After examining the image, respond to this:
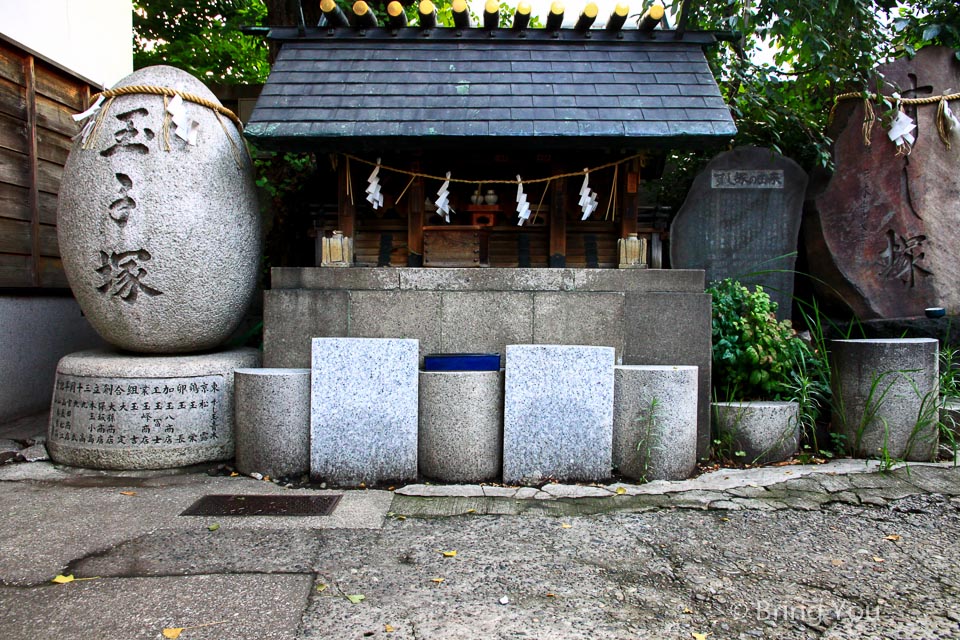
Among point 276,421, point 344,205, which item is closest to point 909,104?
point 344,205

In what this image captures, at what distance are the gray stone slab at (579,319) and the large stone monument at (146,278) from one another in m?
2.64

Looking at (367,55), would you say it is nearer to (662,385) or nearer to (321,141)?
(321,141)

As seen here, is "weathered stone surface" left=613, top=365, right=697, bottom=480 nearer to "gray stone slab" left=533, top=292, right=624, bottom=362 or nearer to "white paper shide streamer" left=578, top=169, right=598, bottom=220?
"gray stone slab" left=533, top=292, right=624, bottom=362

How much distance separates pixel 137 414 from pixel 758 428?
5.01 m

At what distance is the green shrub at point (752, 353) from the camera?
5.13 meters

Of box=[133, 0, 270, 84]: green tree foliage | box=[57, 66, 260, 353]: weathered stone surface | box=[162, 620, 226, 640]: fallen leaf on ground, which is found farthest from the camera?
box=[133, 0, 270, 84]: green tree foliage

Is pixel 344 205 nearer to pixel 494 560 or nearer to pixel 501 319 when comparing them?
pixel 501 319

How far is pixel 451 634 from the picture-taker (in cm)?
250

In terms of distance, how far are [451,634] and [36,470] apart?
3.98m

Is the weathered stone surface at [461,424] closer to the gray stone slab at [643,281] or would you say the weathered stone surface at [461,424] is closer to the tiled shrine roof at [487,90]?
the gray stone slab at [643,281]

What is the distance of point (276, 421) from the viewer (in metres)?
4.43

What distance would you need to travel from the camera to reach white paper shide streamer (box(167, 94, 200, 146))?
16.0 feet

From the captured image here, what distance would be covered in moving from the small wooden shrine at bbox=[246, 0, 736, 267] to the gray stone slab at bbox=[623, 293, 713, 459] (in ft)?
2.03

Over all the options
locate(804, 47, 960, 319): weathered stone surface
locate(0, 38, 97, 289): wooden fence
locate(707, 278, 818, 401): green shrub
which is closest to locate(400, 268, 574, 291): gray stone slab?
locate(707, 278, 818, 401): green shrub
